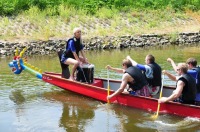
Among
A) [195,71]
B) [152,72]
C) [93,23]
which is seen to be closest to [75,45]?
[152,72]

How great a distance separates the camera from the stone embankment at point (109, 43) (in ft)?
70.8

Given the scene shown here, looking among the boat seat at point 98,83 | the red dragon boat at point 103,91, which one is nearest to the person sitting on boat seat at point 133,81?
the red dragon boat at point 103,91

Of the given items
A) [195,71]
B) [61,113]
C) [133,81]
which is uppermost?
[195,71]

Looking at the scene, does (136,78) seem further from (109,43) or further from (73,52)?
(109,43)

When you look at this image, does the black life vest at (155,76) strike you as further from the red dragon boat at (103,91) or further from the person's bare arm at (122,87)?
the person's bare arm at (122,87)

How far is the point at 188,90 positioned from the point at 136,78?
1435mm

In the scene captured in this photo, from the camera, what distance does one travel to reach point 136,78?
397 inches

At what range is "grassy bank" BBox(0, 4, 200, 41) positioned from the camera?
24141 mm

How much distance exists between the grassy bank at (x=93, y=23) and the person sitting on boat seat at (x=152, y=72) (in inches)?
528


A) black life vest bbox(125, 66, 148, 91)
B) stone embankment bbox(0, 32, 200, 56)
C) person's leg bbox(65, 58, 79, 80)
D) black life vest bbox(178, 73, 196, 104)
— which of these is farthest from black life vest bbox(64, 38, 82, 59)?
stone embankment bbox(0, 32, 200, 56)

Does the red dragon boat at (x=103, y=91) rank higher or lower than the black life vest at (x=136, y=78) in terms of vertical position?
lower

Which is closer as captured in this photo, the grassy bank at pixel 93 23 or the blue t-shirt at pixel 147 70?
the blue t-shirt at pixel 147 70

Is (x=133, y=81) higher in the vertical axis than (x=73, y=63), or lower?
lower

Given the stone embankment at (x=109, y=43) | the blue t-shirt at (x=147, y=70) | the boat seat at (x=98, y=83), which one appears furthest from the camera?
the stone embankment at (x=109, y=43)
